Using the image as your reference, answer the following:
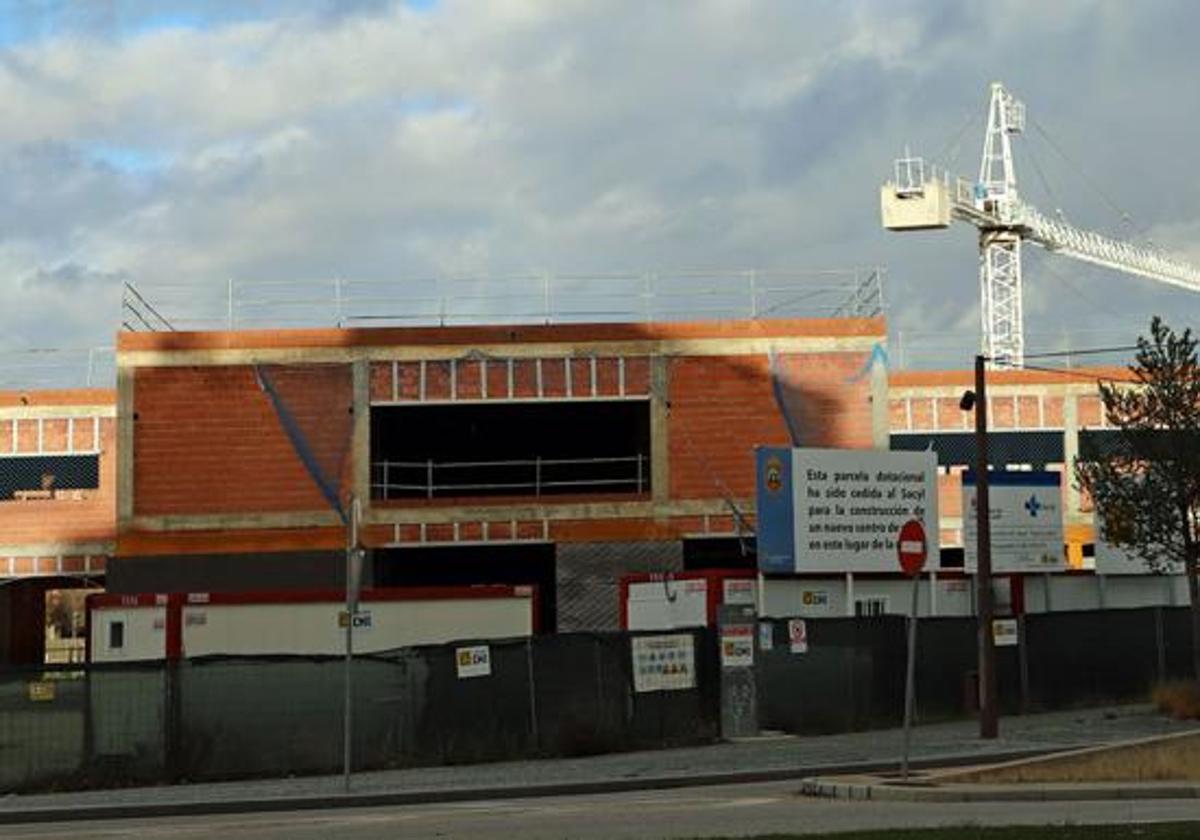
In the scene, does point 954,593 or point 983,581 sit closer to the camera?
point 983,581

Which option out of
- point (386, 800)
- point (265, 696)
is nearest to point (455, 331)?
point (265, 696)

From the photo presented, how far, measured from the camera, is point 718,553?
46344 millimetres

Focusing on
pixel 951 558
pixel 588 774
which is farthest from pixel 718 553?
pixel 588 774

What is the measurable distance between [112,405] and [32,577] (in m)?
14.0

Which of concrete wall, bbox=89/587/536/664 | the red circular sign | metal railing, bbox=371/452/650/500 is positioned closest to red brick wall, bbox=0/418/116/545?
metal railing, bbox=371/452/650/500

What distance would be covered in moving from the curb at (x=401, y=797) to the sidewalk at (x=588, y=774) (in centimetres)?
1

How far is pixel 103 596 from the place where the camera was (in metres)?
36.6

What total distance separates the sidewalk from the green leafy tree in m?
4.11

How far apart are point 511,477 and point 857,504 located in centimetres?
2402

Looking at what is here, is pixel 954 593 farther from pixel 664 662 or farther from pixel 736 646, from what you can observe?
pixel 664 662

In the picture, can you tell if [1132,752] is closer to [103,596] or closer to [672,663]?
[672,663]

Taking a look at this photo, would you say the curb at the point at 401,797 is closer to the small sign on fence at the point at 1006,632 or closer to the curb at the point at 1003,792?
the curb at the point at 1003,792

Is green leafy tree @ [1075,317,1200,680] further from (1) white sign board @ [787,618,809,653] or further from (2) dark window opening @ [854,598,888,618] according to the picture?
(1) white sign board @ [787,618,809,653]

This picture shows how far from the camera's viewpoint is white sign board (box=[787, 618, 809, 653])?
28.2m
